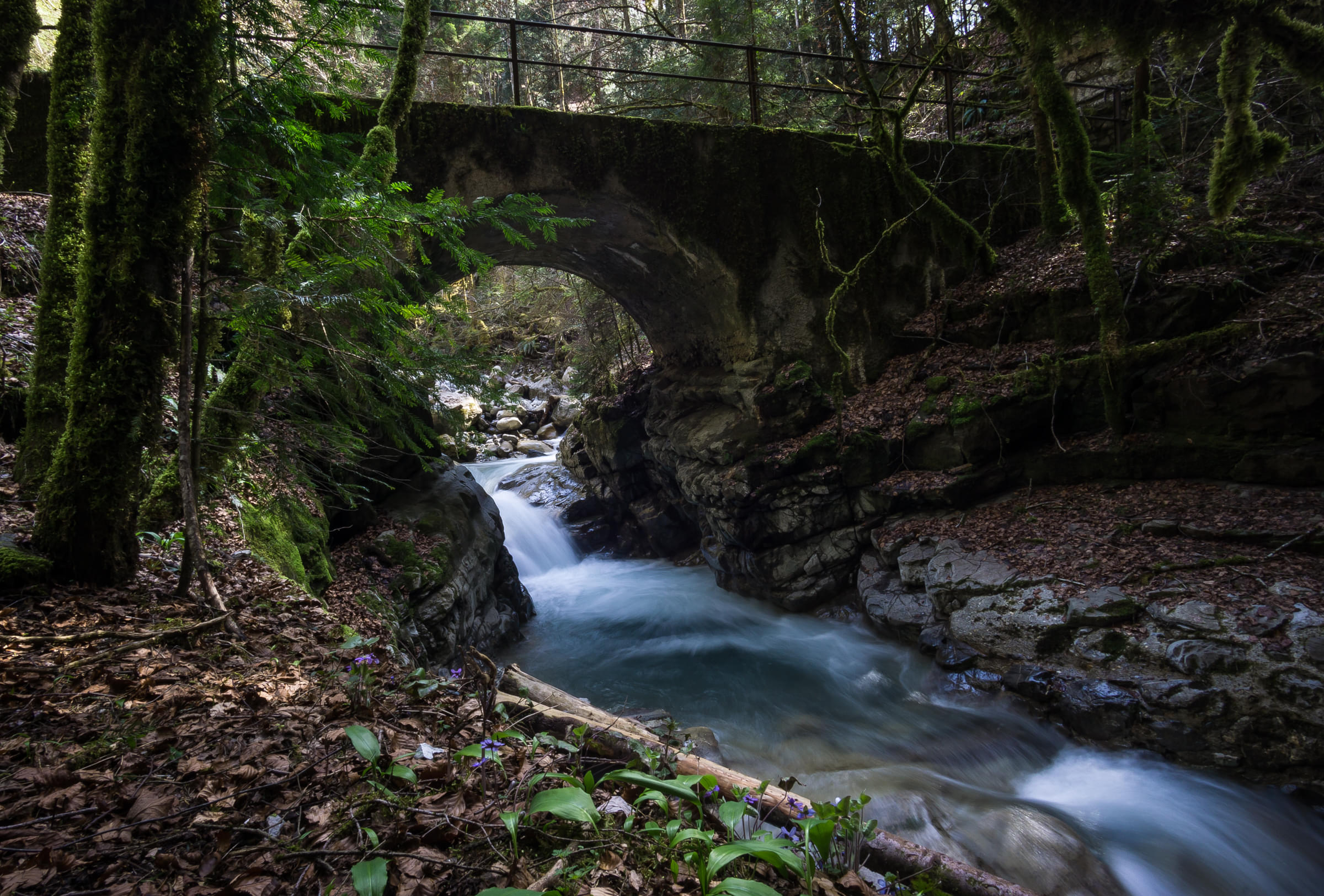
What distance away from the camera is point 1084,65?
11.0 meters

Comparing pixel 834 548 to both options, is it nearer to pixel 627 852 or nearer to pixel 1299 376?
pixel 1299 376

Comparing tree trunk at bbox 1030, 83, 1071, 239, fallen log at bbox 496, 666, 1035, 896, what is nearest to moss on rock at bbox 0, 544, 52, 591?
fallen log at bbox 496, 666, 1035, 896

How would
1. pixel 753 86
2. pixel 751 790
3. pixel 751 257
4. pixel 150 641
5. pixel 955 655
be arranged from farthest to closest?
pixel 751 257
pixel 753 86
pixel 955 655
pixel 150 641
pixel 751 790

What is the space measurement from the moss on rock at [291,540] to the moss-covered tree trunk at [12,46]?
8.42 feet

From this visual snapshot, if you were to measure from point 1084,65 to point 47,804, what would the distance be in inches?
620

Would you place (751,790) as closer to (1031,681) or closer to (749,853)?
(749,853)

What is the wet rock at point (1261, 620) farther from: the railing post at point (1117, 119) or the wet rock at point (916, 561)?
the railing post at point (1117, 119)

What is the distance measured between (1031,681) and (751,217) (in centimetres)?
693

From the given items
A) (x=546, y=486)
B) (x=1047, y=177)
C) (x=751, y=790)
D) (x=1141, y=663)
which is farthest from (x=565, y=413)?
(x=751, y=790)

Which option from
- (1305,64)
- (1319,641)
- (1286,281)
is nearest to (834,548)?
(1319,641)

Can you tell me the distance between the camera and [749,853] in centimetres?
144

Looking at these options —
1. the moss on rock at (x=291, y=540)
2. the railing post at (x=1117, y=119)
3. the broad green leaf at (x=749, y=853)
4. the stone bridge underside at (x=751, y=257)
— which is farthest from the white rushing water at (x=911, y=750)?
the railing post at (x=1117, y=119)

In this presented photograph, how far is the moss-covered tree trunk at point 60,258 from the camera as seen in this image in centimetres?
334

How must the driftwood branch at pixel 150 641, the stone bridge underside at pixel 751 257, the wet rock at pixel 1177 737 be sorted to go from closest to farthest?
the driftwood branch at pixel 150 641, the wet rock at pixel 1177 737, the stone bridge underside at pixel 751 257
